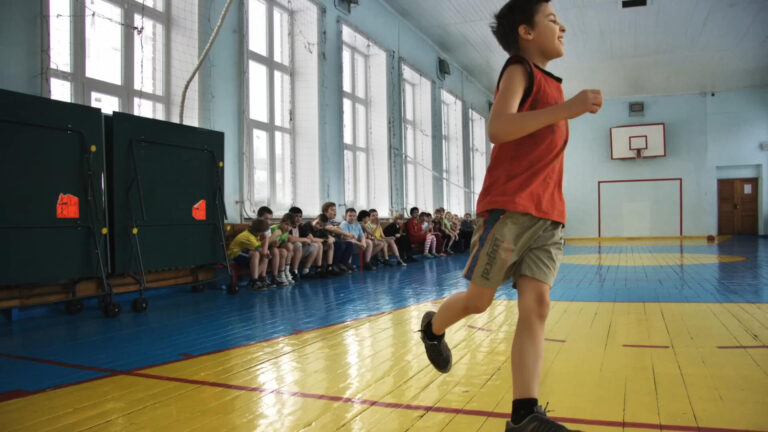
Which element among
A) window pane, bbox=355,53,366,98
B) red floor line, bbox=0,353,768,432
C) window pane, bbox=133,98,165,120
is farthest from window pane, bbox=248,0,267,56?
red floor line, bbox=0,353,768,432

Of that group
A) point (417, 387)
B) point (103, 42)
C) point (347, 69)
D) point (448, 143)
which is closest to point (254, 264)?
point (103, 42)

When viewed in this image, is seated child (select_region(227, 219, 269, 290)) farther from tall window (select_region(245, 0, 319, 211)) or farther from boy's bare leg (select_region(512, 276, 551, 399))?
boy's bare leg (select_region(512, 276, 551, 399))

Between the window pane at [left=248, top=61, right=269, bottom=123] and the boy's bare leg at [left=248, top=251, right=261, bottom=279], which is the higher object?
the window pane at [left=248, top=61, right=269, bottom=123]

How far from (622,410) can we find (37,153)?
155 inches

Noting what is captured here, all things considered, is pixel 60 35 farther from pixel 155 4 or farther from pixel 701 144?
pixel 701 144

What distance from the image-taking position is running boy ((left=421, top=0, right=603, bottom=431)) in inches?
55.1

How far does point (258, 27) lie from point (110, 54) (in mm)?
2595

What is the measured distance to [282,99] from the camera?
779cm

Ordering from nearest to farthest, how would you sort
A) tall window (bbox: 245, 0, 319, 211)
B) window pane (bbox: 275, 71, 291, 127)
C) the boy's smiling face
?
the boy's smiling face → tall window (bbox: 245, 0, 319, 211) → window pane (bbox: 275, 71, 291, 127)

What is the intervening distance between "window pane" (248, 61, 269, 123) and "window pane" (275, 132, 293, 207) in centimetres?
41

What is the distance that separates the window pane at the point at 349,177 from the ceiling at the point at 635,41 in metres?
3.13

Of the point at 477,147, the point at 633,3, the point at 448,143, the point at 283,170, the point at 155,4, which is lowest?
the point at 283,170

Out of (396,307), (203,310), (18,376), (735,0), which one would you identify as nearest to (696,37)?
(735,0)

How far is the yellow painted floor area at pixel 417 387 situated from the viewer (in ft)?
5.50
